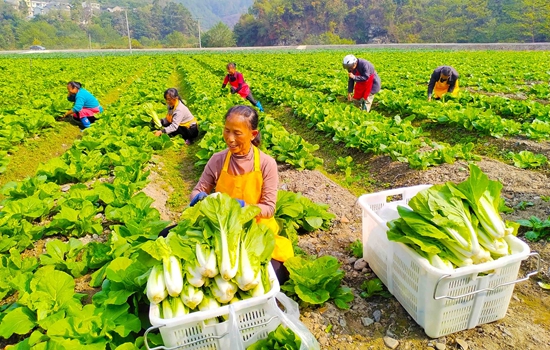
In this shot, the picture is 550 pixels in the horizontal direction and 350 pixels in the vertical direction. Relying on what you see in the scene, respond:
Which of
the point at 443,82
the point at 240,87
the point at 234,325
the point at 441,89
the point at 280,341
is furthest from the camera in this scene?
the point at 240,87

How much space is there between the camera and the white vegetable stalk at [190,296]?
8.47 ft

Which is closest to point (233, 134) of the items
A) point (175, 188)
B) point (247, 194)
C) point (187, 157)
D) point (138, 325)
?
point (247, 194)

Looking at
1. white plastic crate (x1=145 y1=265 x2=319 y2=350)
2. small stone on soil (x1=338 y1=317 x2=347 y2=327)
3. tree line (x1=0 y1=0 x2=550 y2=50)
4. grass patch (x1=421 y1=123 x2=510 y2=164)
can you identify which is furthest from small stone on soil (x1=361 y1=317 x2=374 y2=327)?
tree line (x1=0 y1=0 x2=550 y2=50)

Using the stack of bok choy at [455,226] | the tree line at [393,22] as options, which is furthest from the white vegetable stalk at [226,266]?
the tree line at [393,22]

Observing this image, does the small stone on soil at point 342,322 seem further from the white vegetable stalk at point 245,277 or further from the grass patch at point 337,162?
the grass patch at point 337,162

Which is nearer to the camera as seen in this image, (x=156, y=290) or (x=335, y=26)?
(x=156, y=290)

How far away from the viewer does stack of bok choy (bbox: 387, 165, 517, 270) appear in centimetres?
284

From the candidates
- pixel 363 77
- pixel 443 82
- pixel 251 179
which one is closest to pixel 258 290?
pixel 251 179

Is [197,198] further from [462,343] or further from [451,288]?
[462,343]

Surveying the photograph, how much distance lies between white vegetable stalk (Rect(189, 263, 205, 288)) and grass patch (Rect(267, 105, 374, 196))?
14.4 feet

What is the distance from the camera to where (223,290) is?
2.61 metres

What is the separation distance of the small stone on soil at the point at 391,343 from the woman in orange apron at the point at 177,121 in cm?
727

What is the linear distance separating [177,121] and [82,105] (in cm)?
350

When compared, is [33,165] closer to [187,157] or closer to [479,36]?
[187,157]
